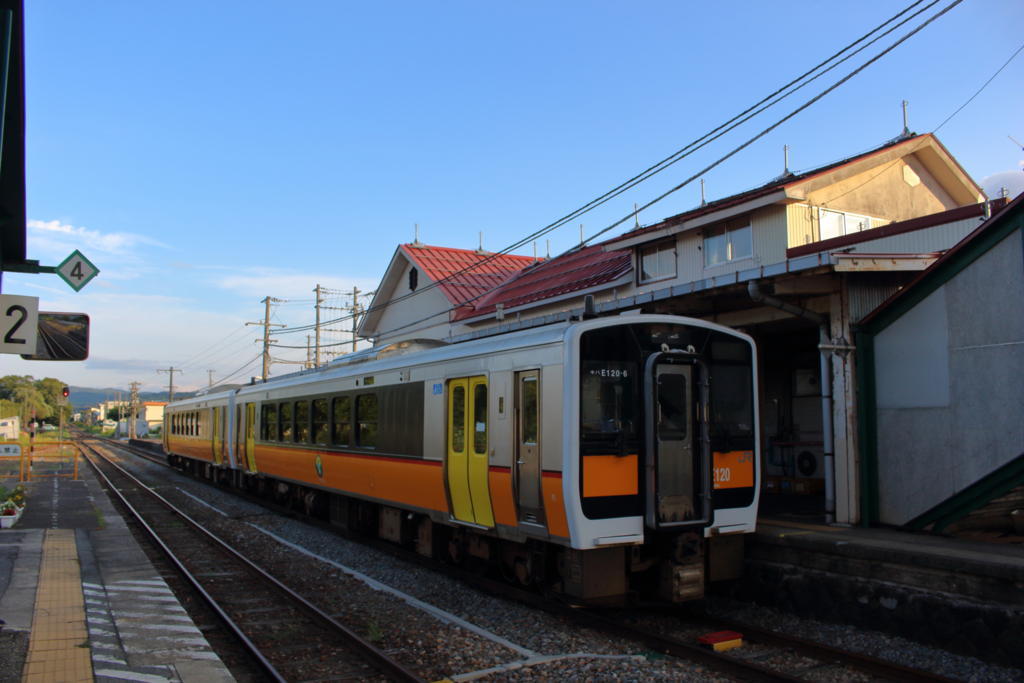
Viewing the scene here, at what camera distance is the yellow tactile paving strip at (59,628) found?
5.68 meters

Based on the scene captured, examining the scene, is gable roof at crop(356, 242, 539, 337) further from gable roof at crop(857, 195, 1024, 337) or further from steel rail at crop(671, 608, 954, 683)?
steel rail at crop(671, 608, 954, 683)

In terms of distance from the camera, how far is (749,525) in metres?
7.68

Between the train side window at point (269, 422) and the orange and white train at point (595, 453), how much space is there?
274 inches

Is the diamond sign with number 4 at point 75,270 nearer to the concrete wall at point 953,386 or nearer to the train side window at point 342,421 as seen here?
the train side window at point 342,421

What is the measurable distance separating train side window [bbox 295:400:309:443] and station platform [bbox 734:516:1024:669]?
843 centimetres

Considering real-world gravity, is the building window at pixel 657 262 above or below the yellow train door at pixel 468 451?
above

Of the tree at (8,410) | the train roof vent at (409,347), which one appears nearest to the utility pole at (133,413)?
the tree at (8,410)

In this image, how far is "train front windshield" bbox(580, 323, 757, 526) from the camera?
6875mm

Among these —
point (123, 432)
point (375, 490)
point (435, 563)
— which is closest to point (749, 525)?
point (435, 563)

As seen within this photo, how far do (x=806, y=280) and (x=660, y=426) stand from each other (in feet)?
11.2

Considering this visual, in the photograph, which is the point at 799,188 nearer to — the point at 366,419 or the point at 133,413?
the point at 366,419

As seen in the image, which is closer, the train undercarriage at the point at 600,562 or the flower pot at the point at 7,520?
the train undercarriage at the point at 600,562

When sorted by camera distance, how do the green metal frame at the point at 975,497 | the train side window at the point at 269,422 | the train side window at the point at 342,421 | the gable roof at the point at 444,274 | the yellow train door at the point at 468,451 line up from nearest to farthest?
the green metal frame at the point at 975,497 < the yellow train door at the point at 468,451 < the train side window at the point at 342,421 < the train side window at the point at 269,422 < the gable roof at the point at 444,274

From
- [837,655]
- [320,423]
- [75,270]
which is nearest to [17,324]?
[75,270]
